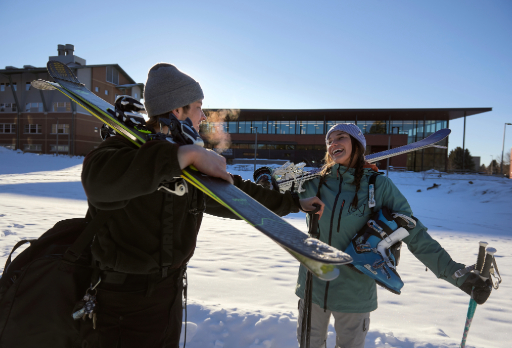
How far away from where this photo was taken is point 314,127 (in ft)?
126

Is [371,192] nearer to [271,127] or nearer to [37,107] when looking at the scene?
[271,127]

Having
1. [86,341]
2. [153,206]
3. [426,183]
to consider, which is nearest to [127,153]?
[153,206]

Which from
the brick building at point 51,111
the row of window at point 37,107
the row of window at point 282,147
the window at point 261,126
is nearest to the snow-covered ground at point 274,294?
the row of window at point 282,147

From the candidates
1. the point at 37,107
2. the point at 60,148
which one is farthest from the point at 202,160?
the point at 37,107

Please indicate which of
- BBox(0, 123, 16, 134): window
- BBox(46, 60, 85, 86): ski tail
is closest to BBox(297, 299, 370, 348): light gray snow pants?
BBox(46, 60, 85, 86): ski tail

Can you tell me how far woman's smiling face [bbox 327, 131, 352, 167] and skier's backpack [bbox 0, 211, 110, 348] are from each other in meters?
1.65

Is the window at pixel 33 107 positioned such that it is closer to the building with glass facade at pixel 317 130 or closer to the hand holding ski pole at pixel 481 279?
the building with glass facade at pixel 317 130

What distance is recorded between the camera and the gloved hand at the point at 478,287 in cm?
176

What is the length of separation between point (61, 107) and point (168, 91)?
146 feet

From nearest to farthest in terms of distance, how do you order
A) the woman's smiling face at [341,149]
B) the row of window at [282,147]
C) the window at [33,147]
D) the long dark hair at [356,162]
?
the long dark hair at [356,162] → the woman's smiling face at [341,149] → the row of window at [282,147] → the window at [33,147]

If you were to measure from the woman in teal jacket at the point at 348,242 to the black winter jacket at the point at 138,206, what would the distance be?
3.42 feet

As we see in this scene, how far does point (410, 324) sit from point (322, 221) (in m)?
2.02

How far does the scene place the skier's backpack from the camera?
1.16 meters

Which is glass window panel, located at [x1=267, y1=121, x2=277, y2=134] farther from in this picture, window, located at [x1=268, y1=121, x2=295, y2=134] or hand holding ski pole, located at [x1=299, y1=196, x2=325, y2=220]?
hand holding ski pole, located at [x1=299, y1=196, x2=325, y2=220]
